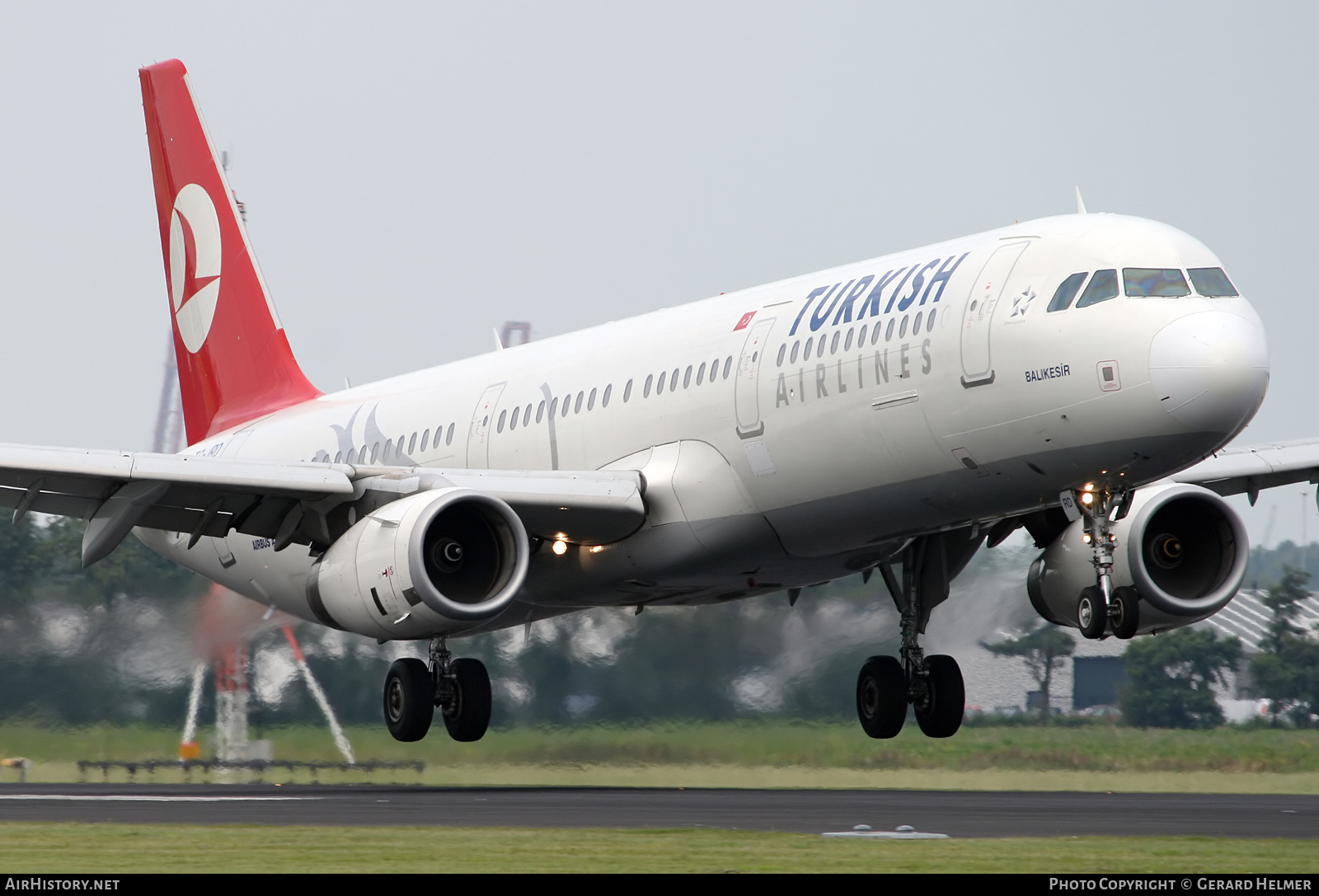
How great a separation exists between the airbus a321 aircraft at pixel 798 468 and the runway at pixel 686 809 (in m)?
1.59

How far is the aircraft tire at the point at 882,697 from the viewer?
2423 centimetres

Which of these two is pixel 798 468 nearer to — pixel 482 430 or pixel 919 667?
pixel 919 667

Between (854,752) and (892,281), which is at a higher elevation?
(892,281)

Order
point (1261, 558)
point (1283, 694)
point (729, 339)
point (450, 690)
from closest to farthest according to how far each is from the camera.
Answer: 1. point (729, 339)
2. point (450, 690)
3. point (1283, 694)
4. point (1261, 558)

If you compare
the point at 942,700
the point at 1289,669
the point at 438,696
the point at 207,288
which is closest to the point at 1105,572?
the point at 942,700

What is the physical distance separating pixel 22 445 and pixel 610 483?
6576 millimetres

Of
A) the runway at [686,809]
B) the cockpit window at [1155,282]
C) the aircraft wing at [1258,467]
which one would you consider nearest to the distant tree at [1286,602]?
the runway at [686,809]

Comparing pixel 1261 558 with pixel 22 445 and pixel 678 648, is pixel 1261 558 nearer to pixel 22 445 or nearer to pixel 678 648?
pixel 678 648

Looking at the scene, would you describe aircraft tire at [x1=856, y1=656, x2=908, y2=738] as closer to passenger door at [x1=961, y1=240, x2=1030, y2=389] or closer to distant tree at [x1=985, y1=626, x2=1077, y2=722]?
distant tree at [x1=985, y1=626, x2=1077, y2=722]

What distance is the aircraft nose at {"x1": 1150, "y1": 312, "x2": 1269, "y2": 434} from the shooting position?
17.4 m

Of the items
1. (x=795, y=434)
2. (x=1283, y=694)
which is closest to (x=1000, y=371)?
(x=795, y=434)

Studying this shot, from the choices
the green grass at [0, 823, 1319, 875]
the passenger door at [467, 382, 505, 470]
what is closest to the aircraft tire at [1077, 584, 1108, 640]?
the green grass at [0, 823, 1319, 875]

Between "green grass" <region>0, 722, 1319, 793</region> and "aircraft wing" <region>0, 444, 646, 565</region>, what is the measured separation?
5.40 m

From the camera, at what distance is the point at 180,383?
31.0m
